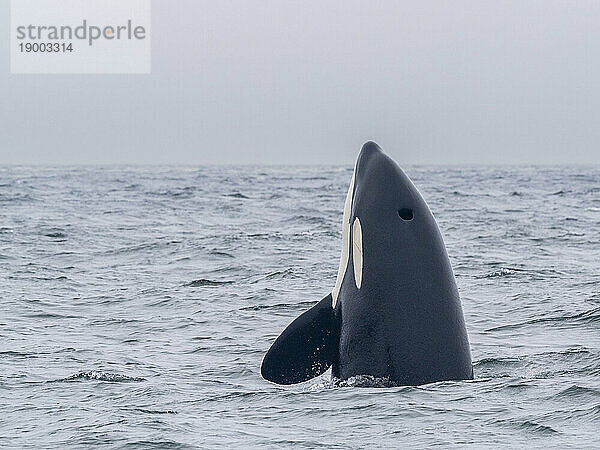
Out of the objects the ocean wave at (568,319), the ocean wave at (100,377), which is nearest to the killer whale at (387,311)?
the ocean wave at (100,377)

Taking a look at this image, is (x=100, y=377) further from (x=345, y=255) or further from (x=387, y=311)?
(x=387, y=311)

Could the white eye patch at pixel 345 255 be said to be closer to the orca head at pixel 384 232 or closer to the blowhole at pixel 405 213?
the orca head at pixel 384 232

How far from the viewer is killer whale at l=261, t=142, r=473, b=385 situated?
7734 millimetres

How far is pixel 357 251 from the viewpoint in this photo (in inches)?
323

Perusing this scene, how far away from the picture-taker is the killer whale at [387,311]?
7734 millimetres

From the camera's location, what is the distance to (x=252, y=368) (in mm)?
10273

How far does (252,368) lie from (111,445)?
3.07 m

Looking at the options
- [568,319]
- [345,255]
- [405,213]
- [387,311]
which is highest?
[405,213]

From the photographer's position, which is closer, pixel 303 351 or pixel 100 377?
pixel 303 351

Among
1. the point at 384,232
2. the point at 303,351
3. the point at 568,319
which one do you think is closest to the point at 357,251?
the point at 384,232

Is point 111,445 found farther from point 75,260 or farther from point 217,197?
point 217,197

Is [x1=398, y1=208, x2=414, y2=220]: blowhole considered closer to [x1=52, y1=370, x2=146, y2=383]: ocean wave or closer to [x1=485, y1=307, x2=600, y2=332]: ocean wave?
[x1=52, y1=370, x2=146, y2=383]: ocean wave

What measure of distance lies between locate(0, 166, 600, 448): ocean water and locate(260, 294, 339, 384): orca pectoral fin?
0.81 ft

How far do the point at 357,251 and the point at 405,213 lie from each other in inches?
17.8
